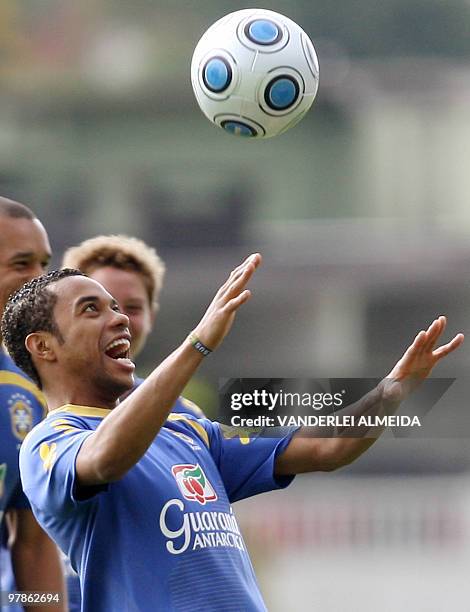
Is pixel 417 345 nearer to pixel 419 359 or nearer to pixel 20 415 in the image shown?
pixel 419 359

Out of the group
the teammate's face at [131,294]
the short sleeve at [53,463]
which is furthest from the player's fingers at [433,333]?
the teammate's face at [131,294]

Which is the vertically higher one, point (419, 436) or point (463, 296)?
point (463, 296)

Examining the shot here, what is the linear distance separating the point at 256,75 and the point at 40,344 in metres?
1.21

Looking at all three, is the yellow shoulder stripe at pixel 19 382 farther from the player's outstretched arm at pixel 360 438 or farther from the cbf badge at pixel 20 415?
the player's outstretched arm at pixel 360 438

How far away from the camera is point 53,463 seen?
289cm

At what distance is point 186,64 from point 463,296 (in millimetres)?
1613

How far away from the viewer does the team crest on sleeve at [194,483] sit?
3.08 m

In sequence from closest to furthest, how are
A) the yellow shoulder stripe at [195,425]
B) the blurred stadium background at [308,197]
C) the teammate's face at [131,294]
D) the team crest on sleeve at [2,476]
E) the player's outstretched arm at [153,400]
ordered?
1. the player's outstretched arm at [153,400]
2. the yellow shoulder stripe at [195,425]
3. the team crest on sleeve at [2,476]
4. the teammate's face at [131,294]
5. the blurred stadium background at [308,197]

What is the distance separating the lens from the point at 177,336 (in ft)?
16.1

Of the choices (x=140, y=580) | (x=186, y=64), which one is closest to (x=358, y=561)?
(x=186, y=64)

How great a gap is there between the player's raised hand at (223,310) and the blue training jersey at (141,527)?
0.38 meters

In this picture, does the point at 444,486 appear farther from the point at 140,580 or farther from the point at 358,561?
the point at 140,580

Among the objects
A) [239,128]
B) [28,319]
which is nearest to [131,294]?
[239,128]

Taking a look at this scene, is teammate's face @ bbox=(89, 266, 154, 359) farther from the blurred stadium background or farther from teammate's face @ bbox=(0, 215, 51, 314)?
the blurred stadium background
